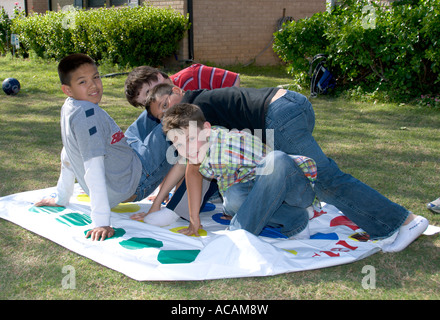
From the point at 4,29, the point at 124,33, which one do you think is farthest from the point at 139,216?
the point at 4,29

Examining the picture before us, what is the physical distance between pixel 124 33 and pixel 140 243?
845 centimetres

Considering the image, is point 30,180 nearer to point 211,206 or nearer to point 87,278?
point 211,206

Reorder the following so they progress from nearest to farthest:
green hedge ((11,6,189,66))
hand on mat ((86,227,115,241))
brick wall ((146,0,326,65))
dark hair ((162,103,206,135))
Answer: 1. dark hair ((162,103,206,135))
2. hand on mat ((86,227,115,241))
3. green hedge ((11,6,189,66))
4. brick wall ((146,0,326,65))

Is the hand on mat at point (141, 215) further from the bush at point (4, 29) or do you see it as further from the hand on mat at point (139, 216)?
the bush at point (4, 29)

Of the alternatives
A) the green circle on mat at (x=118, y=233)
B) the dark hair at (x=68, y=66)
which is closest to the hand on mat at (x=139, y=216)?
the green circle on mat at (x=118, y=233)

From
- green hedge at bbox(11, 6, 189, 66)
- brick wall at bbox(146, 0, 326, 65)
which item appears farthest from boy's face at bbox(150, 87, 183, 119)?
brick wall at bbox(146, 0, 326, 65)

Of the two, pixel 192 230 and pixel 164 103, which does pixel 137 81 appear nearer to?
pixel 164 103

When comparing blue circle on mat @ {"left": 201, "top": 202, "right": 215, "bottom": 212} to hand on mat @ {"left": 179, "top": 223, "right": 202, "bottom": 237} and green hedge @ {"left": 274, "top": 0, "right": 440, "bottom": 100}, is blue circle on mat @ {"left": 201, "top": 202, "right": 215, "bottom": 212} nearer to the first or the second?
hand on mat @ {"left": 179, "top": 223, "right": 202, "bottom": 237}

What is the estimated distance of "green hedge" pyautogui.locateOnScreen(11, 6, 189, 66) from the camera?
10352 millimetres

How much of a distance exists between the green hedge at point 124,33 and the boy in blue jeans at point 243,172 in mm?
7979

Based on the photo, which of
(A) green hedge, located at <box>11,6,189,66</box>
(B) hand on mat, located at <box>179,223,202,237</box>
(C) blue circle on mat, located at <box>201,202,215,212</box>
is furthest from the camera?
(A) green hedge, located at <box>11,6,189,66</box>

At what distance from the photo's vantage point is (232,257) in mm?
2568

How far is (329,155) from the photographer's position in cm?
488
